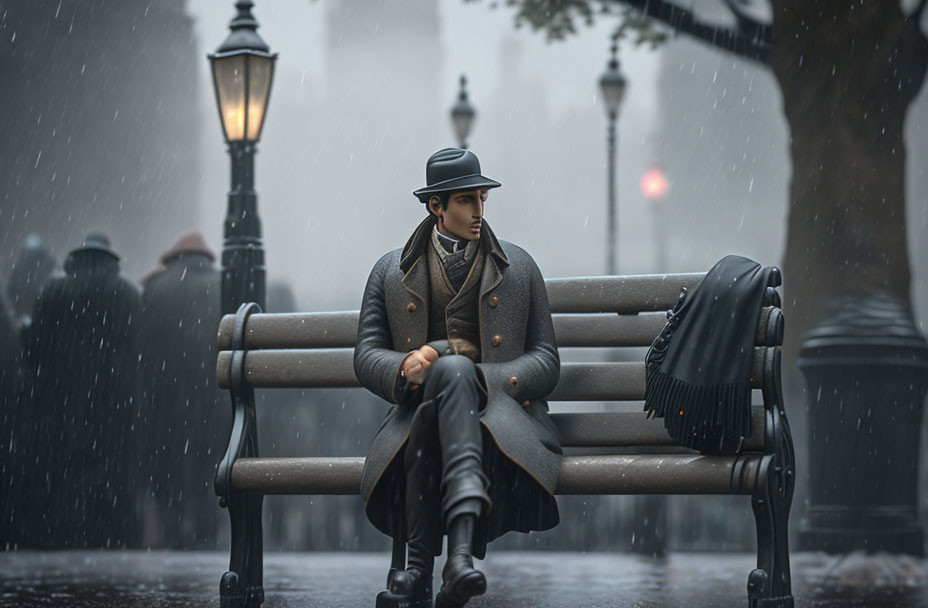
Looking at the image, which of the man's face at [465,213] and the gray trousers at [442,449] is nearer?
the gray trousers at [442,449]

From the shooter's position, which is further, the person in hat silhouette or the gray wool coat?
the gray wool coat

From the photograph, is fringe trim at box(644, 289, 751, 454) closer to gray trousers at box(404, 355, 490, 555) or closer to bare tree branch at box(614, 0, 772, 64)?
gray trousers at box(404, 355, 490, 555)

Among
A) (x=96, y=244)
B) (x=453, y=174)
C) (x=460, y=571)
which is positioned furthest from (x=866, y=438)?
(x=460, y=571)

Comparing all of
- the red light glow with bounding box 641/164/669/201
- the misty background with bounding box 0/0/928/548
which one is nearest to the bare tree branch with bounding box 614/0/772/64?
the misty background with bounding box 0/0/928/548

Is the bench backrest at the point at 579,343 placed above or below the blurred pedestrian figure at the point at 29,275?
below

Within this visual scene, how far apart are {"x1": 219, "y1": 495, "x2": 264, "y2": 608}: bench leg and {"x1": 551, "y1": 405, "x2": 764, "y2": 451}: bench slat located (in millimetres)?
1242

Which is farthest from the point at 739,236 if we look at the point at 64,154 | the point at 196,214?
the point at 64,154

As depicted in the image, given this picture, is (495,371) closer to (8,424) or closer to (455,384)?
(455,384)

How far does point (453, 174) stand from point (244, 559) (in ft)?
5.59

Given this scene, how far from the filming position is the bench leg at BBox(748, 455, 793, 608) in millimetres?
4945

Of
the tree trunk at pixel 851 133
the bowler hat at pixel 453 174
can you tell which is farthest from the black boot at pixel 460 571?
the tree trunk at pixel 851 133

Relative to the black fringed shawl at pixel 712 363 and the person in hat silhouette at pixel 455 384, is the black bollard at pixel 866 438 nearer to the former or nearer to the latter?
the black fringed shawl at pixel 712 363

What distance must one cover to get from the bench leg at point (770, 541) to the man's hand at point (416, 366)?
3.88 ft

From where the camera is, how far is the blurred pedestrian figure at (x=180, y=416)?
9406 millimetres
